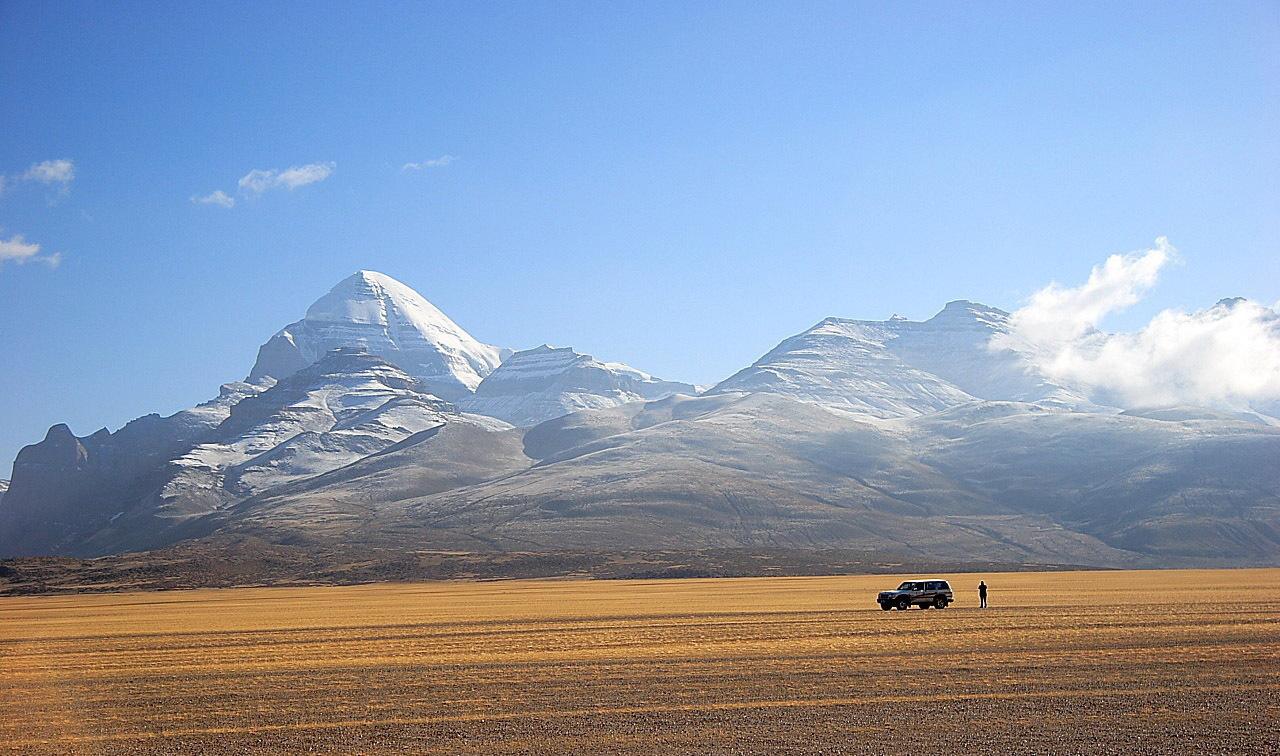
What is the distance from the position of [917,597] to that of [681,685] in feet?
115

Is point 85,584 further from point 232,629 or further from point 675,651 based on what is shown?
point 675,651

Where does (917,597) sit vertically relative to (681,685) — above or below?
above

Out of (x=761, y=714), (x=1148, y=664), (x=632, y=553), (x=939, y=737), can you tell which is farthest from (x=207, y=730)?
(x=632, y=553)

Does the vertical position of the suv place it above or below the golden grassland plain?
above

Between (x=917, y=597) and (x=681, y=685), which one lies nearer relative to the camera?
(x=681, y=685)

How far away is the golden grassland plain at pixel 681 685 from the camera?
26.6 meters

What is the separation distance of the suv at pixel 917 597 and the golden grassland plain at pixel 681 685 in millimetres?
1408

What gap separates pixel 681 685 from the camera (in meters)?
34.1

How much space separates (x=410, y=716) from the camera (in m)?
30.2

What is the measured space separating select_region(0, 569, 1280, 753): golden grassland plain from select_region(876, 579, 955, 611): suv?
4.62 ft

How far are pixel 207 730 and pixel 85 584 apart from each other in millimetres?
155250

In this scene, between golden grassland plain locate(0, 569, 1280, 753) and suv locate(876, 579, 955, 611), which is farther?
suv locate(876, 579, 955, 611)

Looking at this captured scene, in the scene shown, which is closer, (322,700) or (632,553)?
(322,700)

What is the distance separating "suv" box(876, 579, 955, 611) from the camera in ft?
214
